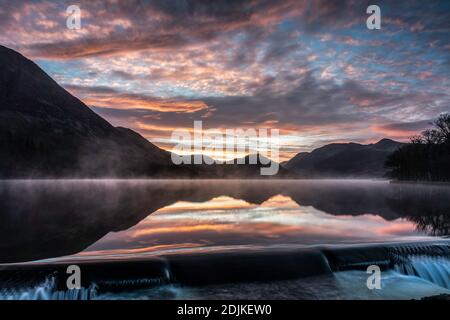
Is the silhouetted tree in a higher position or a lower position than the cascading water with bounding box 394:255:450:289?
higher

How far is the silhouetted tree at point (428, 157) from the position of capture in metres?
116

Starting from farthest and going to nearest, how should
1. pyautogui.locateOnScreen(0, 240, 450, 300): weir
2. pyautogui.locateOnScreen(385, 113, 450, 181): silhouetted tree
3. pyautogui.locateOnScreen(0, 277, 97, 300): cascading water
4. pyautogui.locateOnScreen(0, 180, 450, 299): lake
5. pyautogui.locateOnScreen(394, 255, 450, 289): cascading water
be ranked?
pyautogui.locateOnScreen(385, 113, 450, 181): silhouetted tree
pyautogui.locateOnScreen(394, 255, 450, 289): cascading water
pyautogui.locateOnScreen(0, 180, 450, 299): lake
pyautogui.locateOnScreen(0, 240, 450, 300): weir
pyautogui.locateOnScreen(0, 277, 97, 300): cascading water

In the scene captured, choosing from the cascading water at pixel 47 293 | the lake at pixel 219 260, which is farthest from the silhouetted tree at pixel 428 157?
the cascading water at pixel 47 293

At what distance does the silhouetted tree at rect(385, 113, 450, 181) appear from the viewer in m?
116

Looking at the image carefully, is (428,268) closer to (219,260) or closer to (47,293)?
(219,260)

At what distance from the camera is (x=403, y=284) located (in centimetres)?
1496

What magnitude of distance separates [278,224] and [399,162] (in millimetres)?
138235

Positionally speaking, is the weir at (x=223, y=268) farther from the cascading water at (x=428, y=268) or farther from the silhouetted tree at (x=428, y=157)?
the silhouetted tree at (x=428, y=157)

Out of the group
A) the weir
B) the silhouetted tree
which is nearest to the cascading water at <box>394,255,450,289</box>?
the weir

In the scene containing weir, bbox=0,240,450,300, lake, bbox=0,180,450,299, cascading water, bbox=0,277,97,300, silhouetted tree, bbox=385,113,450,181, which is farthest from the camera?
silhouetted tree, bbox=385,113,450,181

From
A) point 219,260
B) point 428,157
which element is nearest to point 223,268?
point 219,260

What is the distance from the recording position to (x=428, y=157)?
125 meters

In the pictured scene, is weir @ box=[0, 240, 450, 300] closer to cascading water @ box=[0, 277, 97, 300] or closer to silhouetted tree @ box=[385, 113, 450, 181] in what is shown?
A: cascading water @ box=[0, 277, 97, 300]
